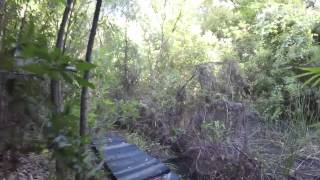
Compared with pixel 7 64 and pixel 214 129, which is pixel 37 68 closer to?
pixel 7 64

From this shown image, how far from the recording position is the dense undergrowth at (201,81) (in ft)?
11.9

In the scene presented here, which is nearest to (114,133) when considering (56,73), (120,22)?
(120,22)

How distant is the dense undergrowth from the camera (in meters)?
3.63

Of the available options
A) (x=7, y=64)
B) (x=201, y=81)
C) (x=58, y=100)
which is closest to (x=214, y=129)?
(x=201, y=81)

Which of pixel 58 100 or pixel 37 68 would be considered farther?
pixel 58 100

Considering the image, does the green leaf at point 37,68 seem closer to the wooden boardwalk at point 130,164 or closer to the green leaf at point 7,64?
the green leaf at point 7,64

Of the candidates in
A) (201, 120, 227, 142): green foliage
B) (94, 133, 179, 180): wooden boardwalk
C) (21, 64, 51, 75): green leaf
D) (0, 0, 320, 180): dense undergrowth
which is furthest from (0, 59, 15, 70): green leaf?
(201, 120, 227, 142): green foliage

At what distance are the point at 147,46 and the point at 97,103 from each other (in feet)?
7.63

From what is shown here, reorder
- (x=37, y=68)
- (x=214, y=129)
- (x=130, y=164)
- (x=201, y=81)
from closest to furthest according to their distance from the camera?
1. (x=37, y=68)
2. (x=130, y=164)
3. (x=214, y=129)
4. (x=201, y=81)

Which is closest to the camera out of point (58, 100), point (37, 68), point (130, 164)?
point (37, 68)

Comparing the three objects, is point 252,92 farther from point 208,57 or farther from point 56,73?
point 56,73

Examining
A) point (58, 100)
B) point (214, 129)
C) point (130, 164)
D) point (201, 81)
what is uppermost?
point (201, 81)

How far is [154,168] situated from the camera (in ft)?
10.8

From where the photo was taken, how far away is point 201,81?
4.90 m
